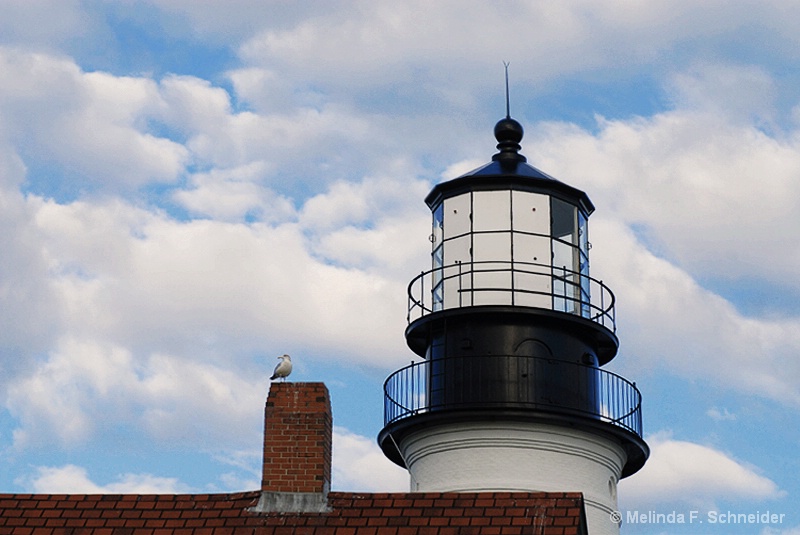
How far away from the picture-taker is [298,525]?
41.5 ft

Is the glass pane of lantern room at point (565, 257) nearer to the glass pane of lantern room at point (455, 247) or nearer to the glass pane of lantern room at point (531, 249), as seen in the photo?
the glass pane of lantern room at point (531, 249)

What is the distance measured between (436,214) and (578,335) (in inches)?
96.2

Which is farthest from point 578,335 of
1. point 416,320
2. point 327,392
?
point 327,392

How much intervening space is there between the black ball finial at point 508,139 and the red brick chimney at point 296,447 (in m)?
6.04

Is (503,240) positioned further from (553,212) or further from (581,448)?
(581,448)

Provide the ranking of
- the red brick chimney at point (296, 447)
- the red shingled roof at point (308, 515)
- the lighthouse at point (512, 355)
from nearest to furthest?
the red shingled roof at point (308, 515) → the red brick chimney at point (296, 447) → the lighthouse at point (512, 355)

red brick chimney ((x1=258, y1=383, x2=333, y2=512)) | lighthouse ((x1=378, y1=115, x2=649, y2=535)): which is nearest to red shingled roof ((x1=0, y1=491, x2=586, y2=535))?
red brick chimney ((x1=258, y1=383, x2=333, y2=512))

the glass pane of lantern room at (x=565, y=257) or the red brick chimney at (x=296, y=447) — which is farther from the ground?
the glass pane of lantern room at (x=565, y=257)

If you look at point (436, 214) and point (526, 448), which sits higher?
point (436, 214)

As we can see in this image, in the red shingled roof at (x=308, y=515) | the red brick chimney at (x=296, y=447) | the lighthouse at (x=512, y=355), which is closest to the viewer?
the red shingled roof at (x=308, y=515)

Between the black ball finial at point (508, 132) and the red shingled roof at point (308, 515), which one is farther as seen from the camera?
the black ball finial at point (508, 132)

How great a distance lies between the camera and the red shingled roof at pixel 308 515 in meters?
12.4

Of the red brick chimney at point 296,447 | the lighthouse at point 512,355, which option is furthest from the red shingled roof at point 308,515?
the lighthouse at point 512,355

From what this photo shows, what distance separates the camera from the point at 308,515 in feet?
41.8
